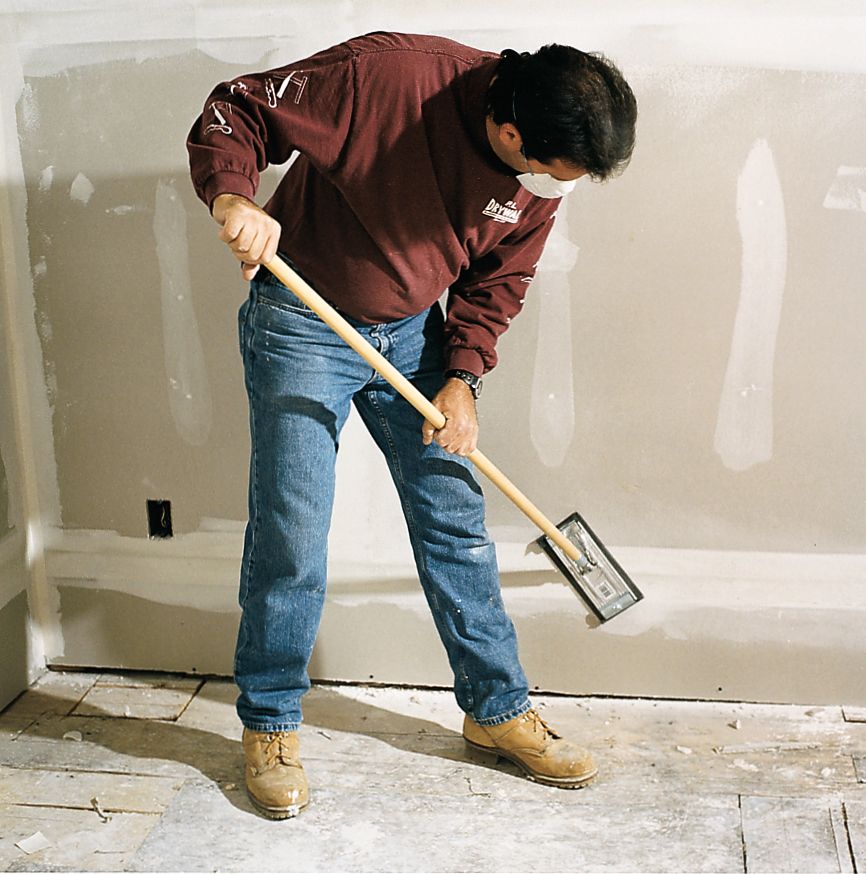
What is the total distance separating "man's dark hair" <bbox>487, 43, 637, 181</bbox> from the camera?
1425mm

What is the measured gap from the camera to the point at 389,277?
1.70 metres

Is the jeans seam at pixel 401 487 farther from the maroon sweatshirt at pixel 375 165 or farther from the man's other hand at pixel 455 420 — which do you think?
the maroon sweatshirt at pixel 375 165

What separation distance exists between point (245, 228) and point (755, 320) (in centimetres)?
103

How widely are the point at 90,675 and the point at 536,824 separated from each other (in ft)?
3.59

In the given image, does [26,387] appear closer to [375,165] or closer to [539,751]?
[375,165]

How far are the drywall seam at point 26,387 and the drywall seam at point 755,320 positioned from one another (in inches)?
55.1

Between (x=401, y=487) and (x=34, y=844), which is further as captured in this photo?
(x=401, y=487)

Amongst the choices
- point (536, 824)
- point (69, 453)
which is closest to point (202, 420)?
point (69, 453)

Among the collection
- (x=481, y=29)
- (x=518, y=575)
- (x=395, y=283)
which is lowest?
(x=518, y=575)

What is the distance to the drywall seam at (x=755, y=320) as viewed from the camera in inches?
77.2

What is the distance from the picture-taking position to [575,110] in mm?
1424

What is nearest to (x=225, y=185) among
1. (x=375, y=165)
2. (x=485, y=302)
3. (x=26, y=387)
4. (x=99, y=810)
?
(x=375, y=165)

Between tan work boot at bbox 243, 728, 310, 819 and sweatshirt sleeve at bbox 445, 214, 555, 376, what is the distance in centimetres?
74

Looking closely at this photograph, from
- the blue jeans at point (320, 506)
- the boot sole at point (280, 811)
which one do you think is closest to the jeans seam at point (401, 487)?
the blue jeans at point (320, 506)
